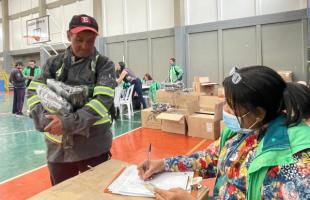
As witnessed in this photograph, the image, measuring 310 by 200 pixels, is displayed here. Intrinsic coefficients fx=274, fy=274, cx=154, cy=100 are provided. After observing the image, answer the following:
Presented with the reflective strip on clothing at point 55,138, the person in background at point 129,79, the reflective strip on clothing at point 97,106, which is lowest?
the reflective strip on clothing at point 55,138

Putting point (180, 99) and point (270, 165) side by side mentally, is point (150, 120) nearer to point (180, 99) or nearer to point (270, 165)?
point (180, 99)

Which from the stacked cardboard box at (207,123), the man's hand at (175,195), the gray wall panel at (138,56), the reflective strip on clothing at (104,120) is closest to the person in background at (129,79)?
the stacked cardboard box at (207,123)

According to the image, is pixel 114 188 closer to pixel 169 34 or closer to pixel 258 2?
pixel 258 2

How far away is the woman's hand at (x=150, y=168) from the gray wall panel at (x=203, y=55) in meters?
8.34

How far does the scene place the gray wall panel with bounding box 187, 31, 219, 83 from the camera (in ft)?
30.4

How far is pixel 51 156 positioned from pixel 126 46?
34.4 ft

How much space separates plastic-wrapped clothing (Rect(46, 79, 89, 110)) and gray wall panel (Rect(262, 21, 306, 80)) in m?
7.66

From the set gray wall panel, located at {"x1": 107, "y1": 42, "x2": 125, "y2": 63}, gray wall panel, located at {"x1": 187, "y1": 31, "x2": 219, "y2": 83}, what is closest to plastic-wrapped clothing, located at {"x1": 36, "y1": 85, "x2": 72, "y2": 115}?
gray wall panel, located at {"x1": 187, "y1": 31, "x2": 219, "y2": 83}

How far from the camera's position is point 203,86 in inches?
271

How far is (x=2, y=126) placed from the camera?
6230 millimetres

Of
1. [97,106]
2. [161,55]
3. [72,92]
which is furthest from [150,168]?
[161,55]

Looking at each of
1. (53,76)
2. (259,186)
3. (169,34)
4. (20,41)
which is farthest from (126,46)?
(259,186)

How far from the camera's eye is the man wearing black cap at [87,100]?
1.40 m

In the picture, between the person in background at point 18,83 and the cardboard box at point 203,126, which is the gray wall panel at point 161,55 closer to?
the person in background at point 18,83
